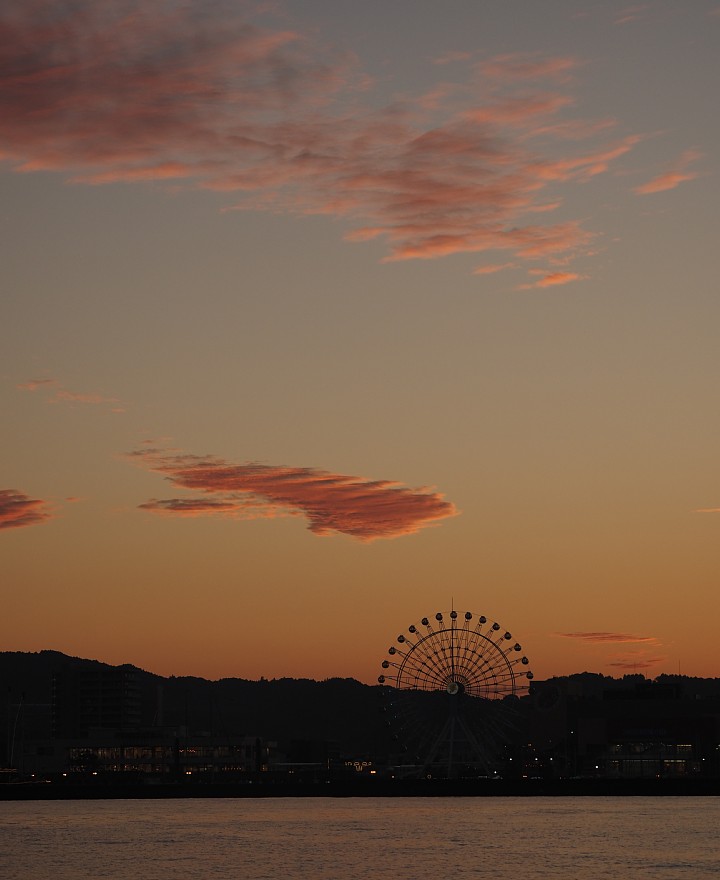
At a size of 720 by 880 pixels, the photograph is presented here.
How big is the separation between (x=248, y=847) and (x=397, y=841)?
1634 cm

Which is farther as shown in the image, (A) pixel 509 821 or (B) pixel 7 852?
(A) pixel 509 821

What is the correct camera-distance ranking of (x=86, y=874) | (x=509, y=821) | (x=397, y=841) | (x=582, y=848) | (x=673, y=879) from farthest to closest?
(x=509, y=821) < (x=397, y=841) < (x=582, y=848) < (x=86, y=874) < (x=673, y=879)

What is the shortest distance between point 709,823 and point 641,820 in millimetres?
9045

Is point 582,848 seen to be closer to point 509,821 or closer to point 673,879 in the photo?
point 673,879

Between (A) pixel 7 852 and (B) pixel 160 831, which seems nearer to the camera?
(A) pixel 7 852

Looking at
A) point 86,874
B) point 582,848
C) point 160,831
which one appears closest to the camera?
point 86,874

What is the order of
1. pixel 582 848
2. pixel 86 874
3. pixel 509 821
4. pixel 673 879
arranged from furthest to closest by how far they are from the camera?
pixel 509 821 < pixel 582 848 < pixel 86 874 < pixel 673 879

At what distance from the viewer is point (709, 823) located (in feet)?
641

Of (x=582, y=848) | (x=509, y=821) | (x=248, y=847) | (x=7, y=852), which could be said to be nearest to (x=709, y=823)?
(x=509, y=821)

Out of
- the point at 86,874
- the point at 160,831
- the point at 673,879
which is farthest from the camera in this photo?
the point at 160,831

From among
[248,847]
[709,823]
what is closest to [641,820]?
[709,823]

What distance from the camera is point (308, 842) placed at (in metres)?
164

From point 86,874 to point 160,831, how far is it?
183 ft

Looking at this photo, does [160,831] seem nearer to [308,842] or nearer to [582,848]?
[308,842]
